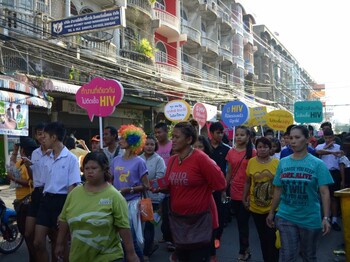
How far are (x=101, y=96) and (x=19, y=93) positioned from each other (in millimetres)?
4238

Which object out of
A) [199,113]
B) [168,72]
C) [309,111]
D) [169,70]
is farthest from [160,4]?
[309,111]

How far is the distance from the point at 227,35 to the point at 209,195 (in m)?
31.6

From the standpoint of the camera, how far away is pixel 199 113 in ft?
42.9

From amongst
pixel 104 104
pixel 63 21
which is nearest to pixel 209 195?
pixel 104 104

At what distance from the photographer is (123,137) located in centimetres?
471

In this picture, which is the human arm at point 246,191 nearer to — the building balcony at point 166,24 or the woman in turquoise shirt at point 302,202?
the woman in turquoise shirt at point 302,202

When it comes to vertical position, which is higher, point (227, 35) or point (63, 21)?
point (227, 35)

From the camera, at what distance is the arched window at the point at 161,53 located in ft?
73.3

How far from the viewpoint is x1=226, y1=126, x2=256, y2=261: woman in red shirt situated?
516cm

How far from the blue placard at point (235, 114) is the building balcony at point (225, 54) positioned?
1932cm

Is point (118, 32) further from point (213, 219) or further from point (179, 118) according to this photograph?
point (213, 219)

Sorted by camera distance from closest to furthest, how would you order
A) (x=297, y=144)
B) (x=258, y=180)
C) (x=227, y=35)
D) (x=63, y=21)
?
1. (x=297, y=144)
2. (x=258, y=180)
3. (x=63, y=21)
4. (x=227, y=35)

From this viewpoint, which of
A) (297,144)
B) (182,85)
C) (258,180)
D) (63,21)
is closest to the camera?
(297,144)

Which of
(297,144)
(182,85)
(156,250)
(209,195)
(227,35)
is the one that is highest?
(227,35)
